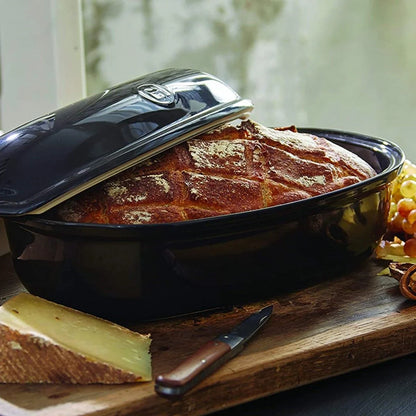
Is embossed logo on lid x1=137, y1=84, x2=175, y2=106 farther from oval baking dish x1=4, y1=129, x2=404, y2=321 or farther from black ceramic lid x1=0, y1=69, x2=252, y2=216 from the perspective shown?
oval baking dish x1=4, y1=129, x2=404, y2=321

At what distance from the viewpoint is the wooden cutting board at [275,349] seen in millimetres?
927

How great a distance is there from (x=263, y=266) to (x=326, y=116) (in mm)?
1601

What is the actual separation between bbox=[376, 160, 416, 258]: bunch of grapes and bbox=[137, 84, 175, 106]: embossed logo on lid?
0.51 meters

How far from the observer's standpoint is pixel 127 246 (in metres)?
1.07

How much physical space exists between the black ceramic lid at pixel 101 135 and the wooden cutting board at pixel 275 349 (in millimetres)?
266

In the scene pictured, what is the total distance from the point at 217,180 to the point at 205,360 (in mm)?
327

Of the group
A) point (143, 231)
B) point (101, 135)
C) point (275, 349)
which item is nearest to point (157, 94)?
point (101, 135)

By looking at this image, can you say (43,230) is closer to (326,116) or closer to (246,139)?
(246,139)

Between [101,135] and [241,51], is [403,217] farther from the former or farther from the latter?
[241,51]

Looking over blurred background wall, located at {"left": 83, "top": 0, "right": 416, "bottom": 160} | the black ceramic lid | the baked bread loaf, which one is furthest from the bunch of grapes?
blurred background wall, located at {"left": 83, "top": 0, "right": 416, "bottom": 160}

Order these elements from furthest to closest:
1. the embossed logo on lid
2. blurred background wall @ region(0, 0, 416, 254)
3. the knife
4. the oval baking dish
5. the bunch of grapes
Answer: blurred background wall @ region(0, 0, 416, 254), the bunch of grapes, the embossed logo on lid, the oval baking dish, the knife

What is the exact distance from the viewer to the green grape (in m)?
1.41

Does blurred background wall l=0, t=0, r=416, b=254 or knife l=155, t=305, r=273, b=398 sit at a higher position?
blurred background wall l=0, t=0, r=416, b=254

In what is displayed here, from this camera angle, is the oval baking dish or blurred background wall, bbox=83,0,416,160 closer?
the oval baking dish
